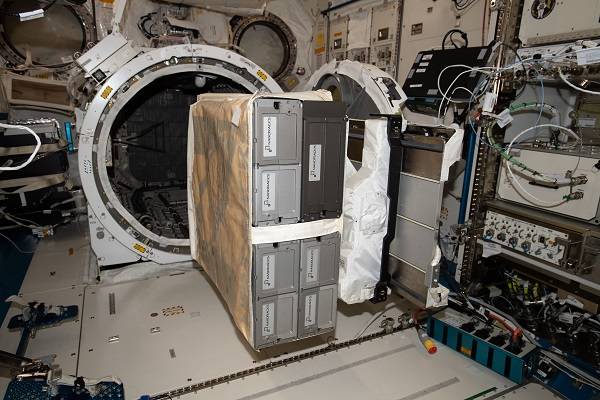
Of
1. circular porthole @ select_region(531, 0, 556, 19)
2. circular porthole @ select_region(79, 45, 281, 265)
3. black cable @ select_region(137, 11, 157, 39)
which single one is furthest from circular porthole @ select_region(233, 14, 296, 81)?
circular porthole @ select_region(531, 0, 556, 19)

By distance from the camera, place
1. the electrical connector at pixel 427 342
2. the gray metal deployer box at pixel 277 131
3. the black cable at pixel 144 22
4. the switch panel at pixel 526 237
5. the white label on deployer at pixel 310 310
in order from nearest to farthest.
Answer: the gray metal deployer box at pixel 277 131 → the white label on deployer at pixel 310 310 → the switch panel at pixel 526 237 → the electrical connector at pixel 427 342 → the black cable at pixel 144 22

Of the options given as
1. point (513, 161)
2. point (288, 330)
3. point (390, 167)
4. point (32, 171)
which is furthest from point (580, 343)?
point (32, 171)

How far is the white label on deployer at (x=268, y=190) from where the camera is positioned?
1.69 meters

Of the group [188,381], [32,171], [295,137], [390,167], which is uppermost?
[295,137]

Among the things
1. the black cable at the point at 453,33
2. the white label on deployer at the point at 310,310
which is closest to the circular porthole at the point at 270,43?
the black cable at the point at 453,33

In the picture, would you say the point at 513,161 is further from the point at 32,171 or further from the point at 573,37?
the point at 32,171

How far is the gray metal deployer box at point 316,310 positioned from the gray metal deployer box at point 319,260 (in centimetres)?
4

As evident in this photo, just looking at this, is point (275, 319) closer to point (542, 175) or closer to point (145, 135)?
point (542, 175)

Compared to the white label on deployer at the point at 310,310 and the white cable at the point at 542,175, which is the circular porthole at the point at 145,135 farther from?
Result: the white cable at the point at 542,175

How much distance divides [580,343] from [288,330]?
173 centimetres

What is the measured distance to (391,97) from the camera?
2572 mm

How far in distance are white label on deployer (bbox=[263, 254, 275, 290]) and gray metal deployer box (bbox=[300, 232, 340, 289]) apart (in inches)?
5.9

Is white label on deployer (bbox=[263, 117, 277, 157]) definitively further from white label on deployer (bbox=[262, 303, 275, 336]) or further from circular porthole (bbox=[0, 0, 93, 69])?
circular porthole (bbox=[0, 0, 93, 69])

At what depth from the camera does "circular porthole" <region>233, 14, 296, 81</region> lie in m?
4.52
